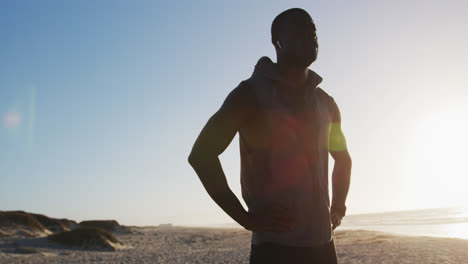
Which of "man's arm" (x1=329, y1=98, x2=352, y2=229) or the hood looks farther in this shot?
"man's arm" (x1=329, y1=98, x2=352, y2=229)

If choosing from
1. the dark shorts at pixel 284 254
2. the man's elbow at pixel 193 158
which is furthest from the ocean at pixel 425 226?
the man's elbow at pixel 193 158

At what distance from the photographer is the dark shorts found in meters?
1.73

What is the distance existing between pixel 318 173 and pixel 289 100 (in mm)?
389

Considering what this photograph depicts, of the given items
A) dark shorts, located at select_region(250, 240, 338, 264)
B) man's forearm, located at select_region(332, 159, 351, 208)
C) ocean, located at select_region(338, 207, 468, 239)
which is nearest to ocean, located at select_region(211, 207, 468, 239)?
ocean, located at select_region(338, 207, 468, 239)

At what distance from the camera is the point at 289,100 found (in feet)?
5.99

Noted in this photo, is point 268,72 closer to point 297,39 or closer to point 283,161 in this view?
point 297,39

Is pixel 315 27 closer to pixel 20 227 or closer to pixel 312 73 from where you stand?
pixel 312 73

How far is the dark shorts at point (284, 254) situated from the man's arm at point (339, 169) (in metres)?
0.43

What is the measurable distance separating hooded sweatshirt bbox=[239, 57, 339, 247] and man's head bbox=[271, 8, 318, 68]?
104 millimetres

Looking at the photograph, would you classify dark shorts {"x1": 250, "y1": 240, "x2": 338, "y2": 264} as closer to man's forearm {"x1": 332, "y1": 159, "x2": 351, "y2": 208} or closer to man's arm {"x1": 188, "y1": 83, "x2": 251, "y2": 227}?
man's arm {"x1": 188, "y1": 83, "x2": 251, "y2": 227}

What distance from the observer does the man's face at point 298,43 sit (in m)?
1.88

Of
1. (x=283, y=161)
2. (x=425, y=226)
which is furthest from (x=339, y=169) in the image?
(x=425, y=226)

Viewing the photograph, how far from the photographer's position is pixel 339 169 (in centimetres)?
224

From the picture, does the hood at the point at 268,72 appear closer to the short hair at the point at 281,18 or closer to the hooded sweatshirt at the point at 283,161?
the hooded sweatshirt at the point at 283,161
